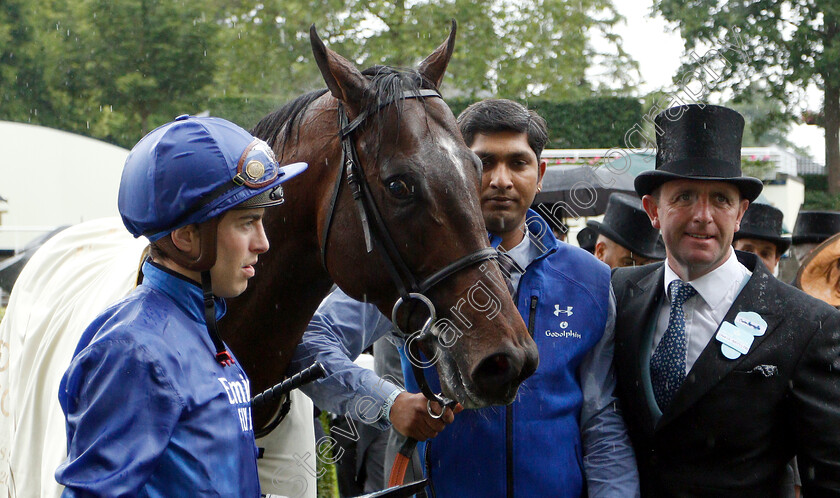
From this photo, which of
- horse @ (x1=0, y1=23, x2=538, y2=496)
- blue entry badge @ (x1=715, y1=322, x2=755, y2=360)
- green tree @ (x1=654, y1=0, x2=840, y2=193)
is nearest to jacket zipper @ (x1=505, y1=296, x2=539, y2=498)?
horse @ (x1=0, y1=23, x2=538, y2=496)

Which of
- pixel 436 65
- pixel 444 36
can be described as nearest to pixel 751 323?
pixel 436 65

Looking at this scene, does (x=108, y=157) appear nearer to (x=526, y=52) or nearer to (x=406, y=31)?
(x=406, y=31)

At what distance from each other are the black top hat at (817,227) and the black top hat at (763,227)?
149 cm

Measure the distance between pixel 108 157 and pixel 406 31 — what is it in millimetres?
6962

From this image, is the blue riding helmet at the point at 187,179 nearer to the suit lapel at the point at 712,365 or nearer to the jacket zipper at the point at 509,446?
the jacket zipper at the point at 509,446

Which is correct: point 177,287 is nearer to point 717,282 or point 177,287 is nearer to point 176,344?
point 176,344

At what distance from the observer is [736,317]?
2.35 m

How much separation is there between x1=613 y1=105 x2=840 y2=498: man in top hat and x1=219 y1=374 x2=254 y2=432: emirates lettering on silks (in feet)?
4.21

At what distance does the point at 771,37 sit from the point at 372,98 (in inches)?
517

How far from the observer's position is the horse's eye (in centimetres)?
213

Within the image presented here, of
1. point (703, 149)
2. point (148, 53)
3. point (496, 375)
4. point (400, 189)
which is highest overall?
point (148, 53)

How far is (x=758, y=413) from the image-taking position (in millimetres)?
2268

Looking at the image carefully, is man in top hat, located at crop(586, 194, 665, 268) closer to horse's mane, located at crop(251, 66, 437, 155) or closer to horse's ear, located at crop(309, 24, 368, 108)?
horse's mane, located at crop(251, 66, 437, 155)

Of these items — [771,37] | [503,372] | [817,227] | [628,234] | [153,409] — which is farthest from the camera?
[771,37]
